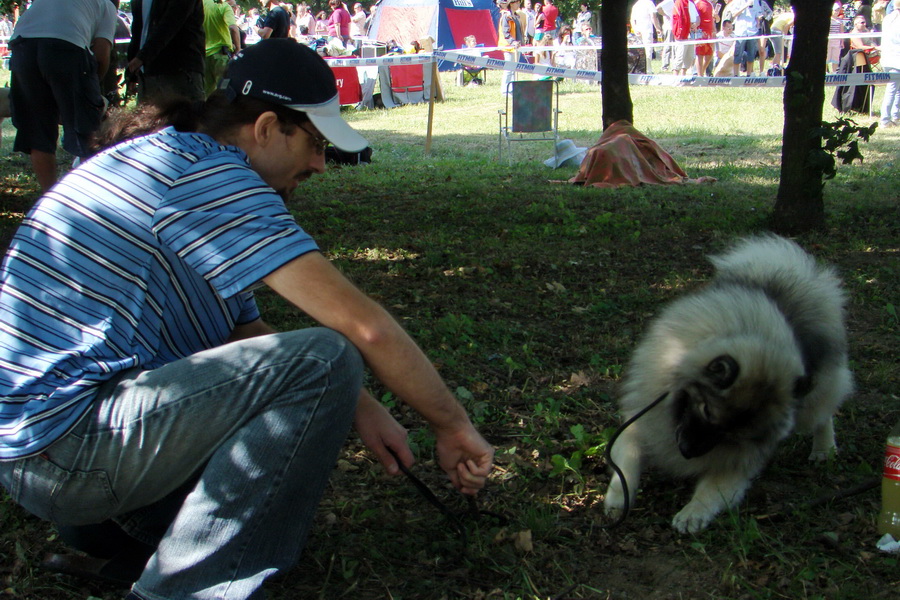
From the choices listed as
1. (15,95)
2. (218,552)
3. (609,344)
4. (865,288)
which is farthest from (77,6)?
(865,288)

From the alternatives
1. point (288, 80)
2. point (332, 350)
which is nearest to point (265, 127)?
point (288, 80)

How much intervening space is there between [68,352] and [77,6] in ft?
14.8

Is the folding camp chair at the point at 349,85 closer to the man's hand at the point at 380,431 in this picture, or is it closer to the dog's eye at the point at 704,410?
the dog's eye at the point at 704,410

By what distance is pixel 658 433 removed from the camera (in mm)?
2666

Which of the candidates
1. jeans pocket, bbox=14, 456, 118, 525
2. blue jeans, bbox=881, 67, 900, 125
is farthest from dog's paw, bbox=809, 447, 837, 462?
blue jeans, bbox=881, 67, 900, 125

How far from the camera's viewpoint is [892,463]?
2.31 meters

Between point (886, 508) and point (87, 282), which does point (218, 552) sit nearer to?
point (87, 282)

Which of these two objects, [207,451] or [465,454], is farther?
[465,454]

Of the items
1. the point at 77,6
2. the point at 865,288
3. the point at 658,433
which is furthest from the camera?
the point at 77,6

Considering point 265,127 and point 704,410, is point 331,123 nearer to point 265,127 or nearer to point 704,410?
point 265,127

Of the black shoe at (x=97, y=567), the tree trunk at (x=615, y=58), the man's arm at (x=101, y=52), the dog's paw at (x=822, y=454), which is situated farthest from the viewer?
the tree trunk at (x=615, y=58)

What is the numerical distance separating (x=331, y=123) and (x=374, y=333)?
1.91 feet

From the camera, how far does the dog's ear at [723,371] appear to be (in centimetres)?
236

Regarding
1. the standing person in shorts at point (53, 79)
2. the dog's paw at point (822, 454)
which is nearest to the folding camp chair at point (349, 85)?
the standing person in shorts at point (53, 79)
